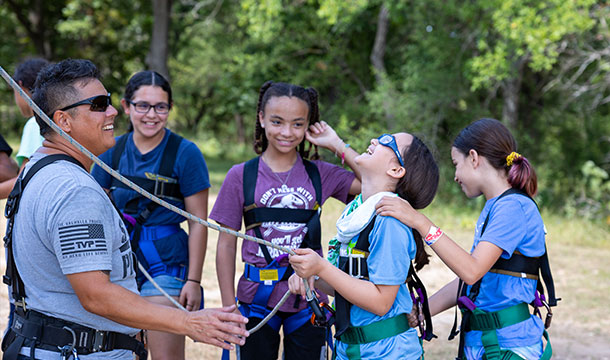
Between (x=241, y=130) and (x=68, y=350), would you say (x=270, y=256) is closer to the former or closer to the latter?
(x=68, y=350)

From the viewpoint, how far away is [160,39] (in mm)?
19125

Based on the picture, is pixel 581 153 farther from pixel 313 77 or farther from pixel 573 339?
pixel 573 339

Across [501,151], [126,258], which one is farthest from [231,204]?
[501,151]

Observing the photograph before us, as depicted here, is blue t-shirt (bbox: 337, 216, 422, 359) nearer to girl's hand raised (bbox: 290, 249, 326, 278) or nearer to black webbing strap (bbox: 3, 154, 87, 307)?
girl's hand raised (bbox: 290, 249, 326, 278)

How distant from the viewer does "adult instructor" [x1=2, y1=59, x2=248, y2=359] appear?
6.84 feet

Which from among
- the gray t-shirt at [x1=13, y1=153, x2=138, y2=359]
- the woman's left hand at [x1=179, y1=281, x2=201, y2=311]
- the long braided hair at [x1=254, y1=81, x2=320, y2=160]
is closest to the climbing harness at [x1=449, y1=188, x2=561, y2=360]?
the long braided hair at [x1=254, y1=81, x2=320, y2=160]

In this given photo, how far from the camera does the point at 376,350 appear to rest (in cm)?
258

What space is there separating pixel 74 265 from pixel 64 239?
0.10m

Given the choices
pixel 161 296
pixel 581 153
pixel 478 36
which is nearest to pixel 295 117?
pixel 161 296

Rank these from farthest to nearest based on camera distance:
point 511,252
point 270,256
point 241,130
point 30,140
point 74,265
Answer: point 241,130, point 30,140, point 270,256, point 511,252, point 74,265

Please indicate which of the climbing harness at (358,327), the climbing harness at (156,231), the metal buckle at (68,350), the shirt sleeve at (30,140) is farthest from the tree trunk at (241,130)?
the metal buckle at (68,350)

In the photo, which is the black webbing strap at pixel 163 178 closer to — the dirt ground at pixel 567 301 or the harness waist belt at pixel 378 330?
the harness waist belt at pixel 378 330

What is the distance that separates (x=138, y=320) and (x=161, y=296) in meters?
1.48

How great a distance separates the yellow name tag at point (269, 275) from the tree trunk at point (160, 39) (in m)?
16.4
